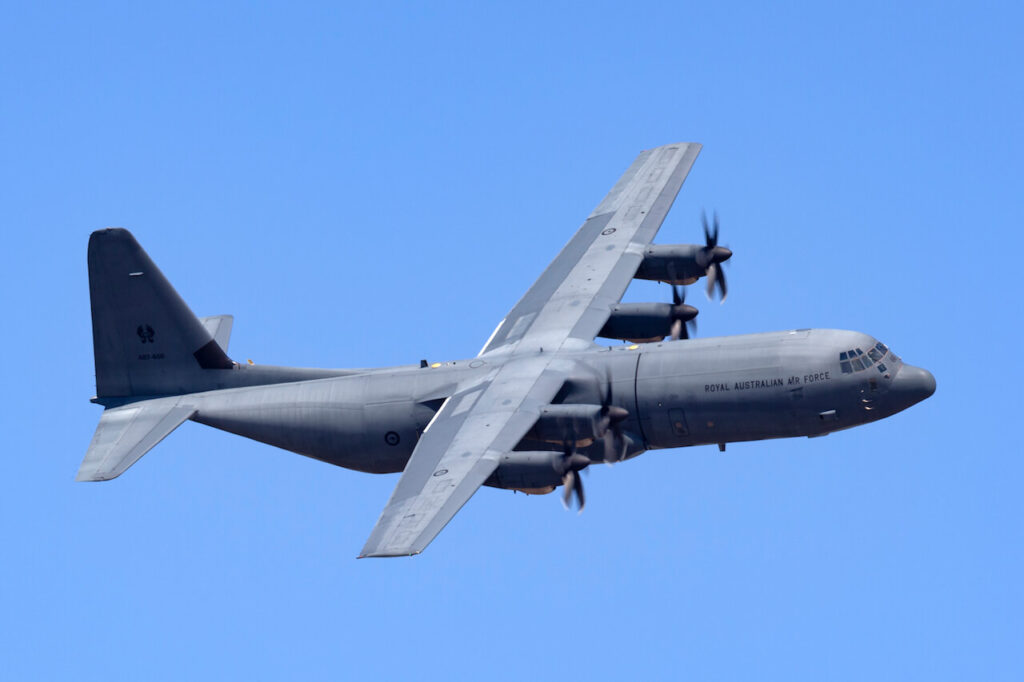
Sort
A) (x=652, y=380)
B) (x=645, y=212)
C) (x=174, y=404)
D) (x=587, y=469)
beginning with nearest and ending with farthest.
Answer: (x=587, y=469) → (x=652, y=380) → (x=174, y=404) → (x=645, y=212)

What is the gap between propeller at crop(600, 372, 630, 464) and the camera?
164ft

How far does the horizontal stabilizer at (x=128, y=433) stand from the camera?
5338 centimetres

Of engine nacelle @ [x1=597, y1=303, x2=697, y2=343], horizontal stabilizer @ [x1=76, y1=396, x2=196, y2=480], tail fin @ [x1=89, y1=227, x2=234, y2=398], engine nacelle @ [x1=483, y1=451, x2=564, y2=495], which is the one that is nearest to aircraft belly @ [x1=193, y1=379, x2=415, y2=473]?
horizontal stabilizer @ [x1=76, y1=396, x2=196, y2=480]

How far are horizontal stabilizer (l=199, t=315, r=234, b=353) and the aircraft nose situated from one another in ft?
71.5

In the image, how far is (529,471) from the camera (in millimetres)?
48750

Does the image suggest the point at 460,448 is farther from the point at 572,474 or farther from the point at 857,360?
the point at 857,360

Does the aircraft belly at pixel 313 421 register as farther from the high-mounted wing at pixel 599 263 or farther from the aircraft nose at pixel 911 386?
the aircraft nose at pixel 911 386

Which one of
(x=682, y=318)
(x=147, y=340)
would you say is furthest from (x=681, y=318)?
(x=147, y=340)

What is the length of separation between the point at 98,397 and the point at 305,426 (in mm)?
7319

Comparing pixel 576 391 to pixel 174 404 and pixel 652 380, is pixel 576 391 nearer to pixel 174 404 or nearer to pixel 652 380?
pixel 652 380

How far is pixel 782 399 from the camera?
52062mm

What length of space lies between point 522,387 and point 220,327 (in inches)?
488

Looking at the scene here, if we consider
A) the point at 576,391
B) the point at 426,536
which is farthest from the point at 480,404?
the point at 426,536

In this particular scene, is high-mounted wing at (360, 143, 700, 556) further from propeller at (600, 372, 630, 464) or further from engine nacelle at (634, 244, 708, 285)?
propeller at (600, 372, 630, 464)
